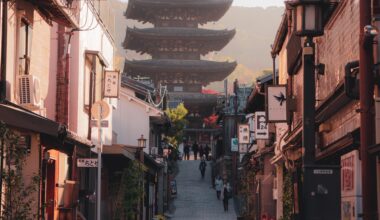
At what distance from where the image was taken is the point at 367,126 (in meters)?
11.4

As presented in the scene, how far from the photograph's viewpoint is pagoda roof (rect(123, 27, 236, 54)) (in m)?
85.9

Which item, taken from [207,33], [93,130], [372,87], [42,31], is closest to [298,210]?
[372,87]

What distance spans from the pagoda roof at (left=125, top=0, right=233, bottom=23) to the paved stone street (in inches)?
816

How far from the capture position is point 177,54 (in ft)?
298

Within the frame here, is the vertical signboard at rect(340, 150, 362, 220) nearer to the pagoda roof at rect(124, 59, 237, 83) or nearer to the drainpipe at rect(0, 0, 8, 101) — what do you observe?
the drainpipe at rect(0, 0, 8, 101)

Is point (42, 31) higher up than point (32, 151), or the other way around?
point (42, 31)

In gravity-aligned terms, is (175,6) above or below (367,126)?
above

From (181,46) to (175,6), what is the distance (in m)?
4.36

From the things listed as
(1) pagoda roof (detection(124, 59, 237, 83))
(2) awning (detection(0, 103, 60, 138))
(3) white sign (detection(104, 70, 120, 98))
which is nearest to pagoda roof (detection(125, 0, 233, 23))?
(1) pagoda roof (detection(124, 59, 237, 83))

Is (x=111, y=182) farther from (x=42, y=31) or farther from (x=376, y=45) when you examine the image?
(x=376, y=45)

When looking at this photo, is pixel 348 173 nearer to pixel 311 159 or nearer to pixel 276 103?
pixel 311 159

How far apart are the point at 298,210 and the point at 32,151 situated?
6965mm

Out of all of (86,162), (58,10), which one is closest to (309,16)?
(58,10)

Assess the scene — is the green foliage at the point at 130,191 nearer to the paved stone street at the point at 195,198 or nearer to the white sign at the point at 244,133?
the white sign at the point at 244,133
